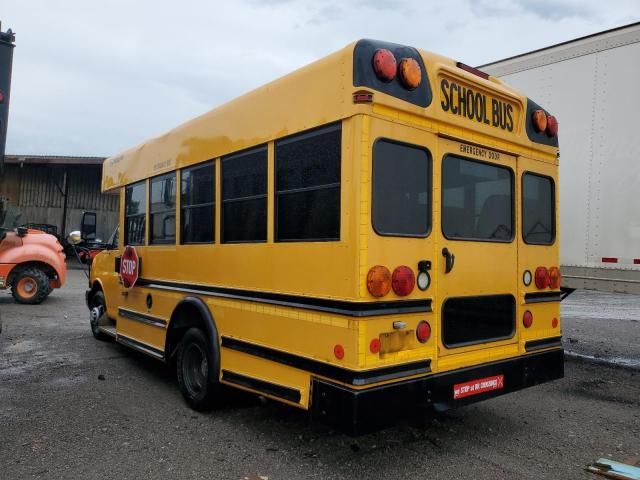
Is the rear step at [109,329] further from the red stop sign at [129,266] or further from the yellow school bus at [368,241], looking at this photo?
the yellow school bus at [368,241]

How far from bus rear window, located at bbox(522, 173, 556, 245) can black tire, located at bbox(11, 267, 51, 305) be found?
1081 centimetres

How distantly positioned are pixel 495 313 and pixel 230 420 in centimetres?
236

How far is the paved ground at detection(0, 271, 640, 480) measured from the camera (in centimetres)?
357

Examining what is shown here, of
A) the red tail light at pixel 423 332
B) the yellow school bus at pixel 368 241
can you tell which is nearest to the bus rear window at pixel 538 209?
the yellow school bus at pixel 368 241

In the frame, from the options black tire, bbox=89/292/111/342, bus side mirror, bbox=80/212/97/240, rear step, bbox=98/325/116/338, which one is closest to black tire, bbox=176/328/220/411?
rear step, bbox=98/325/116/338

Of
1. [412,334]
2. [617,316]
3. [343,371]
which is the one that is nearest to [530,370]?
[412,334]

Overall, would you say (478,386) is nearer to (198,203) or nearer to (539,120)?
(539,120)

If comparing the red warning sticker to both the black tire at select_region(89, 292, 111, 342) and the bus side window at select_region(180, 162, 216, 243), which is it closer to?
the bus side window at select_region(180, 162, 216, 243)

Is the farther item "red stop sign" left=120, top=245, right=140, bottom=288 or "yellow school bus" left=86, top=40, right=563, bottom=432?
"red stop sign" left=120, top=245, right=140, bottom=288

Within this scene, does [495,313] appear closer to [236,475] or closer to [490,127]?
[490,127]

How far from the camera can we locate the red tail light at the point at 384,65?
324 cm

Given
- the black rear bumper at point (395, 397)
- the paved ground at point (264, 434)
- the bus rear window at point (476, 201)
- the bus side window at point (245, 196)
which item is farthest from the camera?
the bus side window at point (245, 196)

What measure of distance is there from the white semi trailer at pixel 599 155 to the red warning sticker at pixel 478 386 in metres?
2.25

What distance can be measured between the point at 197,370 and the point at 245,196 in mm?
1735
